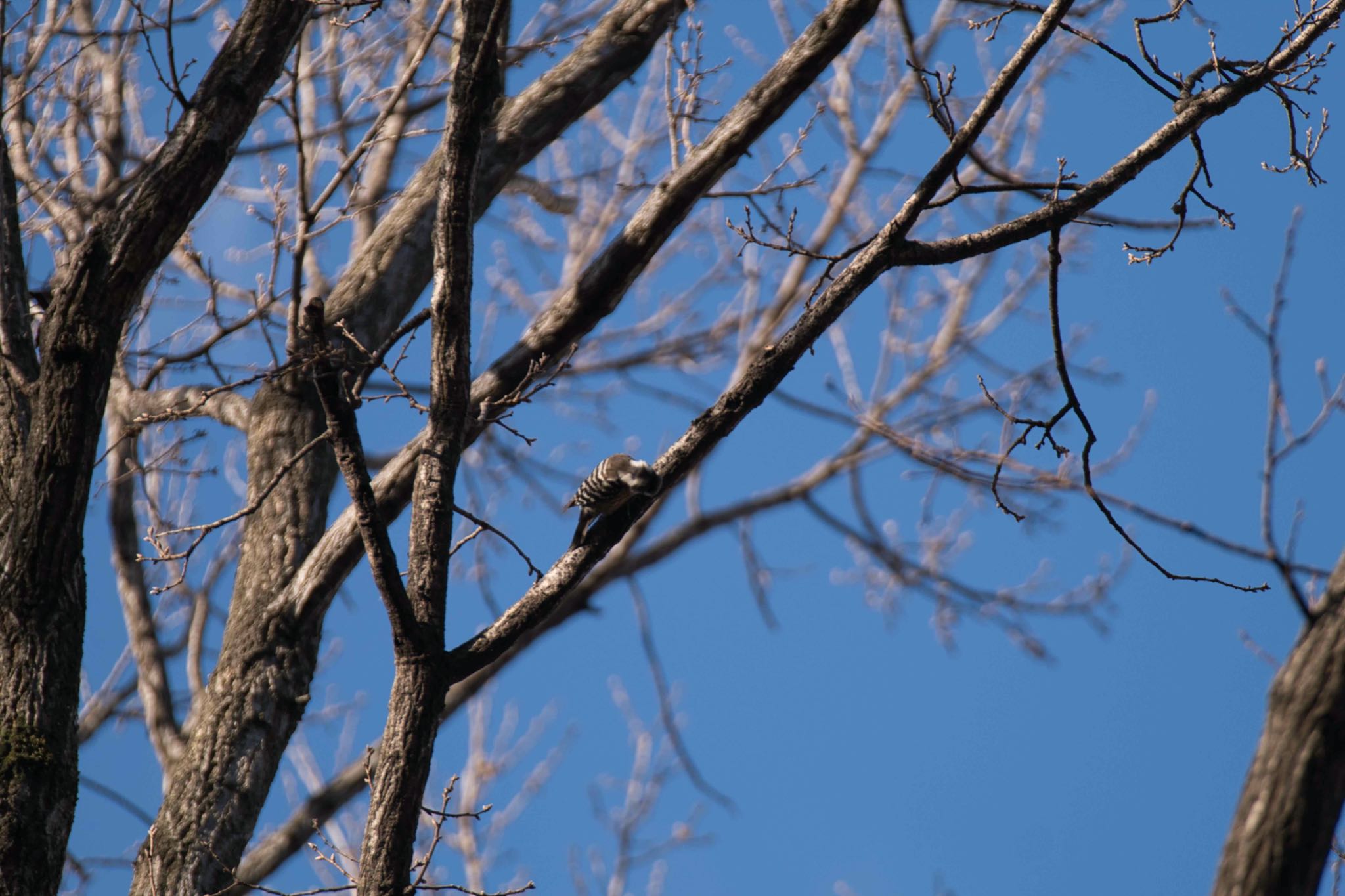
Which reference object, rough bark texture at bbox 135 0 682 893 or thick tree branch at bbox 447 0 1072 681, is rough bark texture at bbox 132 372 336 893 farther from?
thick tree branch at bbox 447 0 1072 681

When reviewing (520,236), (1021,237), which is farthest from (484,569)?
(1021,237)

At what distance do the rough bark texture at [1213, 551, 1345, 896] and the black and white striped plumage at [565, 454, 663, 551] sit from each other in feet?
4.48

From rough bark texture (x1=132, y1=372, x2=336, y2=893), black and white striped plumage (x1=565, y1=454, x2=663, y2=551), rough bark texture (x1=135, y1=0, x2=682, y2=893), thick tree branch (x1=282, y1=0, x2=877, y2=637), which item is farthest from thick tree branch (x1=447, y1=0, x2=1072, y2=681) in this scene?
rough bark texture (x1=132, y1=372, x2=336, y2=893)

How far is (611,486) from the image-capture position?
295cm

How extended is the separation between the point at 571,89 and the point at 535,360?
1321 mm

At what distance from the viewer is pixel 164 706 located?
5078mm

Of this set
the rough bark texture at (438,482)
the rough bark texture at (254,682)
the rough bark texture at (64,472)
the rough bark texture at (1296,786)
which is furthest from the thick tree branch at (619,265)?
the rough bark texture at (1296,786)

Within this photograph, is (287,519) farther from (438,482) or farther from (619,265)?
(438,482)

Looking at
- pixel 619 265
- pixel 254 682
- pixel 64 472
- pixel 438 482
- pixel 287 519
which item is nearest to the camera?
pixel 438 482

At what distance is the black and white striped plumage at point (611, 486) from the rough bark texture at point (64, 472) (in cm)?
126

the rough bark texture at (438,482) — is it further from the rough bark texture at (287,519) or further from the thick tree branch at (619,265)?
the thick tree branch at (619,265)

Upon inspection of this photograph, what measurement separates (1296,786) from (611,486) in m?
1.61

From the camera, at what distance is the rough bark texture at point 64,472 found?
273 cm

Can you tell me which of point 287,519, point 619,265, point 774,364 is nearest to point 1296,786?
point 774,364
